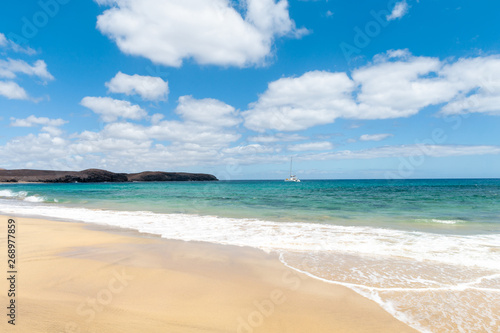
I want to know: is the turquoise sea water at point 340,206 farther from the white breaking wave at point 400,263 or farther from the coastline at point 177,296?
the coastline at point 177,296

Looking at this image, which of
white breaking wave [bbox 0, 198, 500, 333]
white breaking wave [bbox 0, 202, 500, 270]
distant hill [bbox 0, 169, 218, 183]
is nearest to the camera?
white breaking wave [bbox 0, 198, 500, 333]

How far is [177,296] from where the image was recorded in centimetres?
434

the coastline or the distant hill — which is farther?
the distant hill

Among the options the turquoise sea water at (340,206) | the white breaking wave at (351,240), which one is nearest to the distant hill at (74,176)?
the turquoise sea water at (340,206)

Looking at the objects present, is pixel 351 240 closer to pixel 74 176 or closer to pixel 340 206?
pixel 340 206

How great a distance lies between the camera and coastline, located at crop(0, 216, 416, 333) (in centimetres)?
350

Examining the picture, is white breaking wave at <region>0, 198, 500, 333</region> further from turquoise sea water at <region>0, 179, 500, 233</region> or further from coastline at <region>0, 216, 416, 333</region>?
turquoise sea water at <region>0, 179, 500, 233</region>

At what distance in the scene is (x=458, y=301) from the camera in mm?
4359

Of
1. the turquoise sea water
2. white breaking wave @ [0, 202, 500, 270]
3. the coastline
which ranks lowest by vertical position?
the turquoise sea water

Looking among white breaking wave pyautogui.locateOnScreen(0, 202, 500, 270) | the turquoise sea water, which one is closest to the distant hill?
the turquoise sea water

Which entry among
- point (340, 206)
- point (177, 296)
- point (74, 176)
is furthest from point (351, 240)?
point (74, 176)

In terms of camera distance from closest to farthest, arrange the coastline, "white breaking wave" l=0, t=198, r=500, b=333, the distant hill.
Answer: the coastline → "white breaking wave" l=0, t=198, r=500, b=333 → the distant hill

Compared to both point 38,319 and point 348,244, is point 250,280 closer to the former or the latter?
point 38,319

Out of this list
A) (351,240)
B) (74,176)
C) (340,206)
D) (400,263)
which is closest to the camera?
(400,263)
